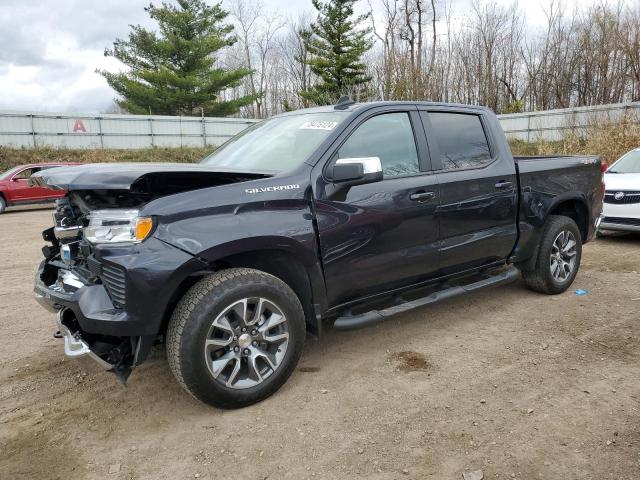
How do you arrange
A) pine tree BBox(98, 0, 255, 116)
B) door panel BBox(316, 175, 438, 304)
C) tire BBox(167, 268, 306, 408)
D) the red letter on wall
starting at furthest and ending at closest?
1. pine tree BBox(98, 0, 255, 116)
2. the red letter on wall
3. door panel BBox(316, 175, 438, 304)
4. tire BBox(167, 268, 306, 408)

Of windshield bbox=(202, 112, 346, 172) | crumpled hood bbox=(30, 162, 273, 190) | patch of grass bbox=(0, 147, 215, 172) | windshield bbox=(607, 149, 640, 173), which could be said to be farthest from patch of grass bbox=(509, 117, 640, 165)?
patch of grass bbox=(0, 147, 215, 172)

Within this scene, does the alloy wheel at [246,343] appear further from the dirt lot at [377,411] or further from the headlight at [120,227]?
the headlight at [120,227]

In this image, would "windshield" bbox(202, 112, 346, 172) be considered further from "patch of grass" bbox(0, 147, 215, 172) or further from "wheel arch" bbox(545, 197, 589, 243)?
"patch of grass" bbox(0, 147, 215, 172)

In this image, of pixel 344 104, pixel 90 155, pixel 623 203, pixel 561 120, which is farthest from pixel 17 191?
pixel 561 120

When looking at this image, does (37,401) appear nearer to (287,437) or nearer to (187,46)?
(287,437)

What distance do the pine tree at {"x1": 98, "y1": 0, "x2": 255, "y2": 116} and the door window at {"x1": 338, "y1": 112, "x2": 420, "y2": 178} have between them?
29124mm

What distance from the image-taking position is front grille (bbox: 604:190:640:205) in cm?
746

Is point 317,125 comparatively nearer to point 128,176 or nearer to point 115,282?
point 128,176

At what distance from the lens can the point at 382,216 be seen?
347cm

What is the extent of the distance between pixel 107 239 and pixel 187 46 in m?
31.3

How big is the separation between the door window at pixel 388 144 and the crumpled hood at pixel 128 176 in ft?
2.36

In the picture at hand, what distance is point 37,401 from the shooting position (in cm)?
319

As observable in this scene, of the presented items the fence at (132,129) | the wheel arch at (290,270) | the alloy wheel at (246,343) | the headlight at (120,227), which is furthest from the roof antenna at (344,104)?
the fence at (132,129)

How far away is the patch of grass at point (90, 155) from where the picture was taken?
23.3 metres
